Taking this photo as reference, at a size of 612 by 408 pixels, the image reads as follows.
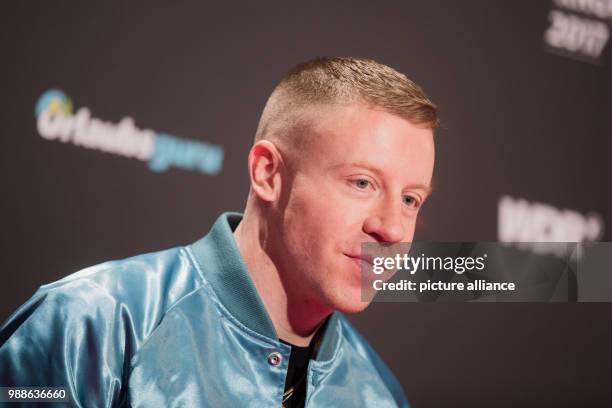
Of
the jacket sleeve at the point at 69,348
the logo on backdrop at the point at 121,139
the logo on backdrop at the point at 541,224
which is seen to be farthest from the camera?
the logo on backdrop at the point at 541,224

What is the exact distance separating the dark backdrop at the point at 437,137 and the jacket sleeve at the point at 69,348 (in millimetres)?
805

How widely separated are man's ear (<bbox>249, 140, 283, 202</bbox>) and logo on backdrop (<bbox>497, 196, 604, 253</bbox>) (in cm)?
111

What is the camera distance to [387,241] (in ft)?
3.44

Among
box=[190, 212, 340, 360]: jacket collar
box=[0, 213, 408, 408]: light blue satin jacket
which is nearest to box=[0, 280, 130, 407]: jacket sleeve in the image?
box=[0, 213, 408, 408]: light blue satin jacket

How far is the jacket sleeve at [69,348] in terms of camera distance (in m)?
0.96

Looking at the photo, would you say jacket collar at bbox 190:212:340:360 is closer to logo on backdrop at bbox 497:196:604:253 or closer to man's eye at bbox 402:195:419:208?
man's eye at bbox 402:195:419:208

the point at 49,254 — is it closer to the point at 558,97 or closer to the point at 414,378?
the point at 414,378

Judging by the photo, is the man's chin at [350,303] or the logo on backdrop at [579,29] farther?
the logo on backdrop at [579,29]

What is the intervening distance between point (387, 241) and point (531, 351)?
3.94 ft

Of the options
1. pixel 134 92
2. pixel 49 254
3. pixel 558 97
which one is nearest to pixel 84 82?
pixel 134 92

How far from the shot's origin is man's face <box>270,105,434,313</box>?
105 centimetres

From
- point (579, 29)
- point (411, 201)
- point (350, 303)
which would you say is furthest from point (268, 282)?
point (579, 29)

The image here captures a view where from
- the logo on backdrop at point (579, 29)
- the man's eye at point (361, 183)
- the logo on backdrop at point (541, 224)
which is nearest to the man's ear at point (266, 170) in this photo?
the man's eye at point (361, 183)

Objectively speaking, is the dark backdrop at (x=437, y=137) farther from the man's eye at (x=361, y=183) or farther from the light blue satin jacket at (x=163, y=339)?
the man's eye at (x=361, y=183)
